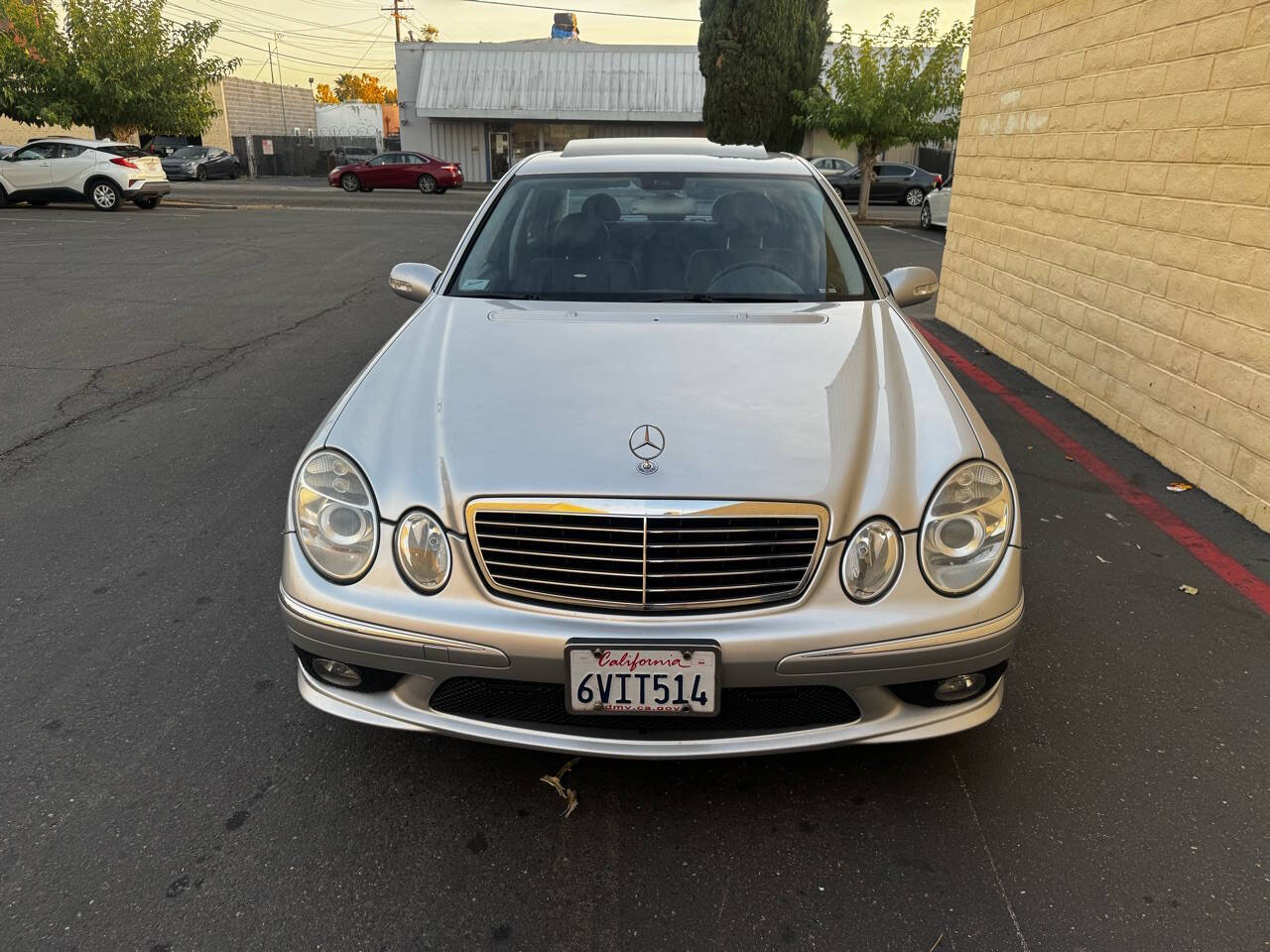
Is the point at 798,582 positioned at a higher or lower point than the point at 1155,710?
higher

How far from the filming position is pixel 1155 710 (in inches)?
107

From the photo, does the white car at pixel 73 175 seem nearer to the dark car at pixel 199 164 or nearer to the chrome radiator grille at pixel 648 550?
the dark car at pixel 199 164

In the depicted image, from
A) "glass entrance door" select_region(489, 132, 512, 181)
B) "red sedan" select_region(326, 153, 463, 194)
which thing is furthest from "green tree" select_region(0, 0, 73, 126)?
"glass entrance door" select_region(489, 132, 512, 181)

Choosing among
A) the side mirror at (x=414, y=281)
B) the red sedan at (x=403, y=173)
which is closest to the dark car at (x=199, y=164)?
the red sedan at (x=403, y=173)

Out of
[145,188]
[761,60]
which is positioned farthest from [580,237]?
[761,60]

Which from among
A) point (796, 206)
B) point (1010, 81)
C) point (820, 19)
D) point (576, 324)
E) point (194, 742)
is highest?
point (820, 19)

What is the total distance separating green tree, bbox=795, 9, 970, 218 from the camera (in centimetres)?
2078

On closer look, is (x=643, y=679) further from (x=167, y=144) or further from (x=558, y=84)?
(x=167, y=144)

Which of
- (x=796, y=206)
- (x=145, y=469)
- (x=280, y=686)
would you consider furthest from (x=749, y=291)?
(x=145, y=469)

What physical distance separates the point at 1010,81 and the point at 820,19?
1842cm

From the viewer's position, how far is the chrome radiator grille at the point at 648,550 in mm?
2029

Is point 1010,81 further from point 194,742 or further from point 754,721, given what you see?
point 194,742

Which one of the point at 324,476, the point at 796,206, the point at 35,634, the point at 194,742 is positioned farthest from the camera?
the point at 796,206

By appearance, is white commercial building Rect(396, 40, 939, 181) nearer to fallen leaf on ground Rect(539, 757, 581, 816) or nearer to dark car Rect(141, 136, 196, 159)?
dark car Rect(141, 136, 196, 159)
